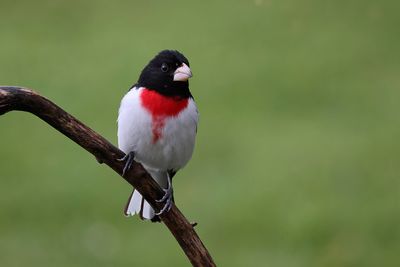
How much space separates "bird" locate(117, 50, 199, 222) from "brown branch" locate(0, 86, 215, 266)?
0.37m

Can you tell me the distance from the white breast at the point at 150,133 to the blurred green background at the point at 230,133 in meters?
1.23

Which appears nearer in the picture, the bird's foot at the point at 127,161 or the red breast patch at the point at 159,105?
the bird's foot at the point at 127,161

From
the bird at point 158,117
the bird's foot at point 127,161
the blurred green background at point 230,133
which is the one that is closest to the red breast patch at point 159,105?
the bird at point 158,117

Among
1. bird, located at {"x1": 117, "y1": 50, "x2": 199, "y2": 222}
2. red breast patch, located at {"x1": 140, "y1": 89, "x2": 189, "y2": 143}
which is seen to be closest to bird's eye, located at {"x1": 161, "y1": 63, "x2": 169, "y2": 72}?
bird, located at {"x1": 117, "y1": 50, "x2": 199, "y2": 222}

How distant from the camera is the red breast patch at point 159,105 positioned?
3.92 meters

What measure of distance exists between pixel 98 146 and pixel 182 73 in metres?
0.71

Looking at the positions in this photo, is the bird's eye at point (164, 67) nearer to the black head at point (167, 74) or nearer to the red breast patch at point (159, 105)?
the black head at point (167, 74)

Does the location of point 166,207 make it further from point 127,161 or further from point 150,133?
point 150,133

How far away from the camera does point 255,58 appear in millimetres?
9883

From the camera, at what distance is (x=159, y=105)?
3914 millimetres

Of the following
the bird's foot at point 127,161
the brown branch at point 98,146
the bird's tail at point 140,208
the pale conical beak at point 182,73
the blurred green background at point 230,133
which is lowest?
the brown branch at point 98,146

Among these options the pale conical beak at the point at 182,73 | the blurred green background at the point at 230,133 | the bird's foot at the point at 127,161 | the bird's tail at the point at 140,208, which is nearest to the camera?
the bird's foot at the point at 127,161

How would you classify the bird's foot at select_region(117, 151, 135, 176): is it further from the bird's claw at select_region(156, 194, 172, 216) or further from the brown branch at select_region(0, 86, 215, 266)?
the bird's claw at select_region(156, 194, 172, 216)

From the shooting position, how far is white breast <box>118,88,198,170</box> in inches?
156
